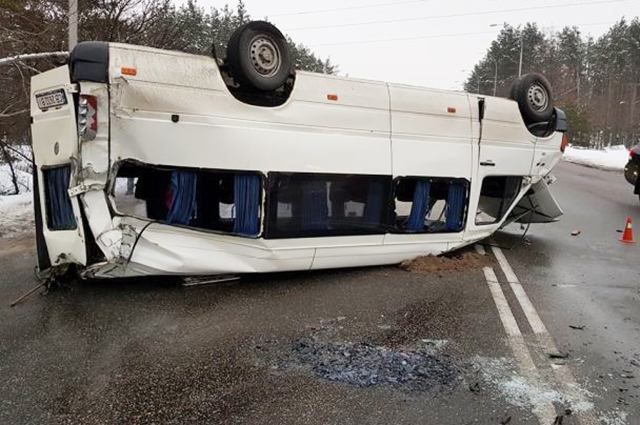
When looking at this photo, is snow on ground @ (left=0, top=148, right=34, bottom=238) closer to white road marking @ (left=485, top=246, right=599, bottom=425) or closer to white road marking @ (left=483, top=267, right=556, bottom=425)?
white road marking @ (left=483, top=267, right=556, bottom=425)

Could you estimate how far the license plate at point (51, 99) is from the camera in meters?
4.76

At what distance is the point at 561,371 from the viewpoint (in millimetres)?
3877

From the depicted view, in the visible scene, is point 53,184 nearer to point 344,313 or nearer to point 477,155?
point 344,313

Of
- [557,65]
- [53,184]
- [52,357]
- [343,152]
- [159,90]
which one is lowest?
[52,357]

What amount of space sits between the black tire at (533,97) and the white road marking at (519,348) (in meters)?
2.51

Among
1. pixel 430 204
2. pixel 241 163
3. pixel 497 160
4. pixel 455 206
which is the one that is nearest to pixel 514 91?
pixel 497 160

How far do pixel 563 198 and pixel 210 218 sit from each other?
10.8 m

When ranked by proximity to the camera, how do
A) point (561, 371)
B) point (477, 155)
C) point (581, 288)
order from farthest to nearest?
point (477, 155) → point (581, 288) → point (561, 371)

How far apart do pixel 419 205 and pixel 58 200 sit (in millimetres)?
3888

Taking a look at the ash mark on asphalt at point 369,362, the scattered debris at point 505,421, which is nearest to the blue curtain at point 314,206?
the ash mark on asphalt at point 369,362

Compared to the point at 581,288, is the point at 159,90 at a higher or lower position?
higher

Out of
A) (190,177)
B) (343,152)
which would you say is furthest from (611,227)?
(190,177)

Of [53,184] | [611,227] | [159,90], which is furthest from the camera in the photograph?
[611,227]

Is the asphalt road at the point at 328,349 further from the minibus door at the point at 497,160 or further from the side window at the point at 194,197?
the minibus door at the point at 497,160
